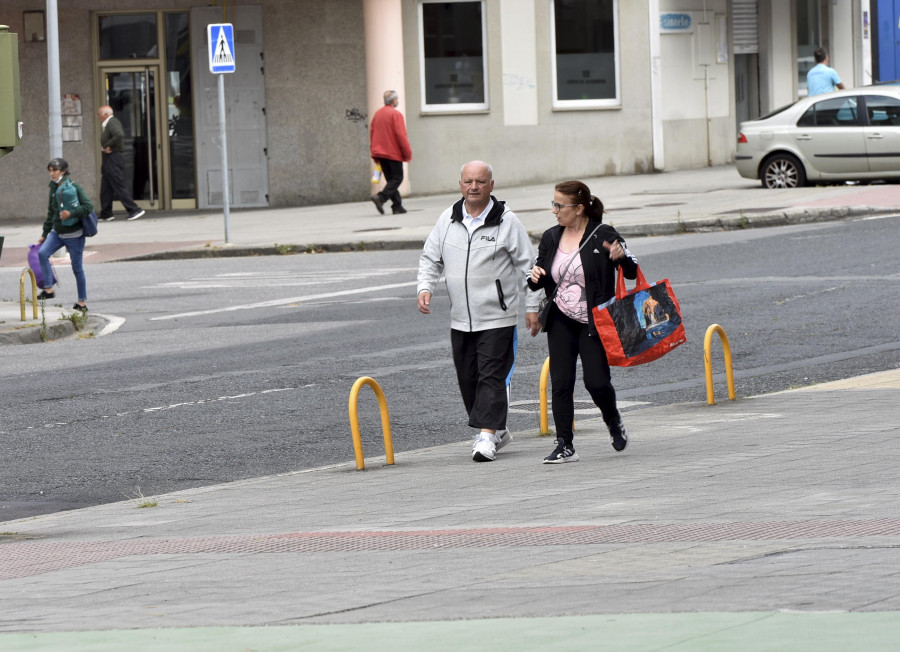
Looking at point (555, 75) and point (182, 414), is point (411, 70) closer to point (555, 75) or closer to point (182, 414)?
point (555, 75)

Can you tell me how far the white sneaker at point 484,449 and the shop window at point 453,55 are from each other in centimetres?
2173

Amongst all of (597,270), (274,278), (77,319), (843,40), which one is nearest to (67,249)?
(77,319)

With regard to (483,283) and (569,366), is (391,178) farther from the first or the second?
(569,366)

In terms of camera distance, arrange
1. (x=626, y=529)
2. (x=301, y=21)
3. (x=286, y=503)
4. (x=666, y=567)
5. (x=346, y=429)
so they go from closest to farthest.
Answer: (x=666, y=567) < (x=626, y=529) < (x=286, y=503) < (x=346, y=429) < (x=301, y=21)

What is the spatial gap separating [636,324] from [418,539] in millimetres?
2511

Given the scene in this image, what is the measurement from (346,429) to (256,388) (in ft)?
5.58

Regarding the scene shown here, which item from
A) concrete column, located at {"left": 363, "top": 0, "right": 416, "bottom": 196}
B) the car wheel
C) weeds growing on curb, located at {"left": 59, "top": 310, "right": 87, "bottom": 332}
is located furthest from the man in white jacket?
concrete column, located at {"left": 363, "top": 0, "right": 416, "bottom": 196}

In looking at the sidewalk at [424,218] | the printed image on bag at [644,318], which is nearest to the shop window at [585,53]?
the sidewalk at [424,218]

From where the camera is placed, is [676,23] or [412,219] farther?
[676,23]

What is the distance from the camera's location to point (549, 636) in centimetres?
464

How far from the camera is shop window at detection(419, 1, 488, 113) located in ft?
99.6

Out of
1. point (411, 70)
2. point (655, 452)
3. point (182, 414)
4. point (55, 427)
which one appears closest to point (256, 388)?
point (182, 414)

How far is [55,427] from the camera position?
10.7 m

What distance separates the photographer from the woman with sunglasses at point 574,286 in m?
8.67
